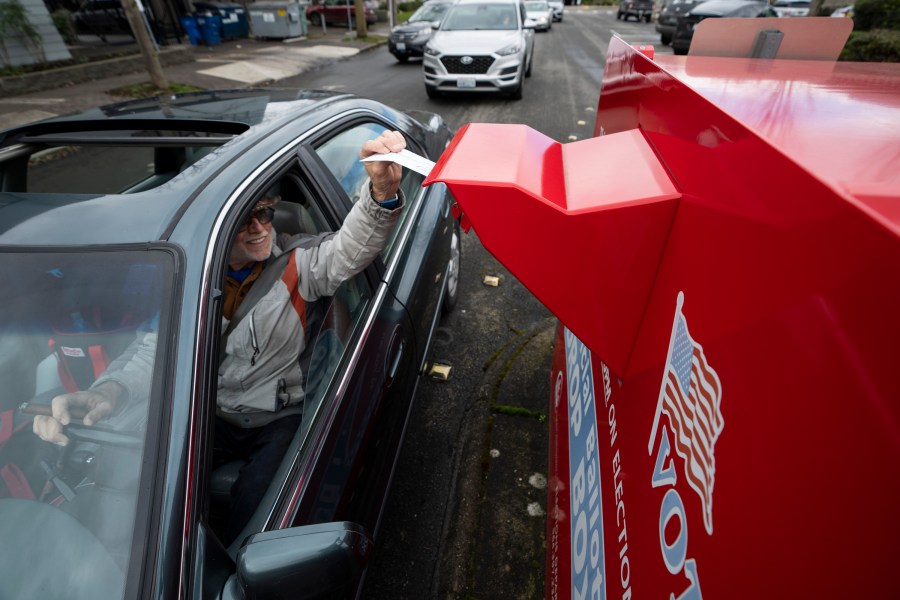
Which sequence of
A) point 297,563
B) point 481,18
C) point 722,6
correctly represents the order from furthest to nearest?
point 722,6 < point 481,18 < point 297,563

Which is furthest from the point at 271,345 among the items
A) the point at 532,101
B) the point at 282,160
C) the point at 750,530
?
the point at 532,101

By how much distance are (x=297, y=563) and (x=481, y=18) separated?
9704 millimetres

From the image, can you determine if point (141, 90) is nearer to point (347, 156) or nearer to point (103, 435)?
point (347, 156)

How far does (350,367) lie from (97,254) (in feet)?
2.58

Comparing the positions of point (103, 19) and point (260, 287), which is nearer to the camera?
point (260, 287)

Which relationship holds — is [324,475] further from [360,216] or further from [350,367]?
[360,216]

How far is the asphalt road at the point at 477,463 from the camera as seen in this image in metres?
1.88

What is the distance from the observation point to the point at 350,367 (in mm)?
1562

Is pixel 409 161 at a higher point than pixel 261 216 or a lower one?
higher

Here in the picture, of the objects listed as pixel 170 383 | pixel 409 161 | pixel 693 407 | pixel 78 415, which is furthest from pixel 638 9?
pixel 78 415

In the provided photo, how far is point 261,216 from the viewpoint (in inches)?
65.1

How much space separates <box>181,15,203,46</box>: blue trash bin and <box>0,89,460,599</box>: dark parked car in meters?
16.4

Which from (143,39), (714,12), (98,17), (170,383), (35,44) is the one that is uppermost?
(714,12)

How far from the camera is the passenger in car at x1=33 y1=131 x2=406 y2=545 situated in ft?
5.13
